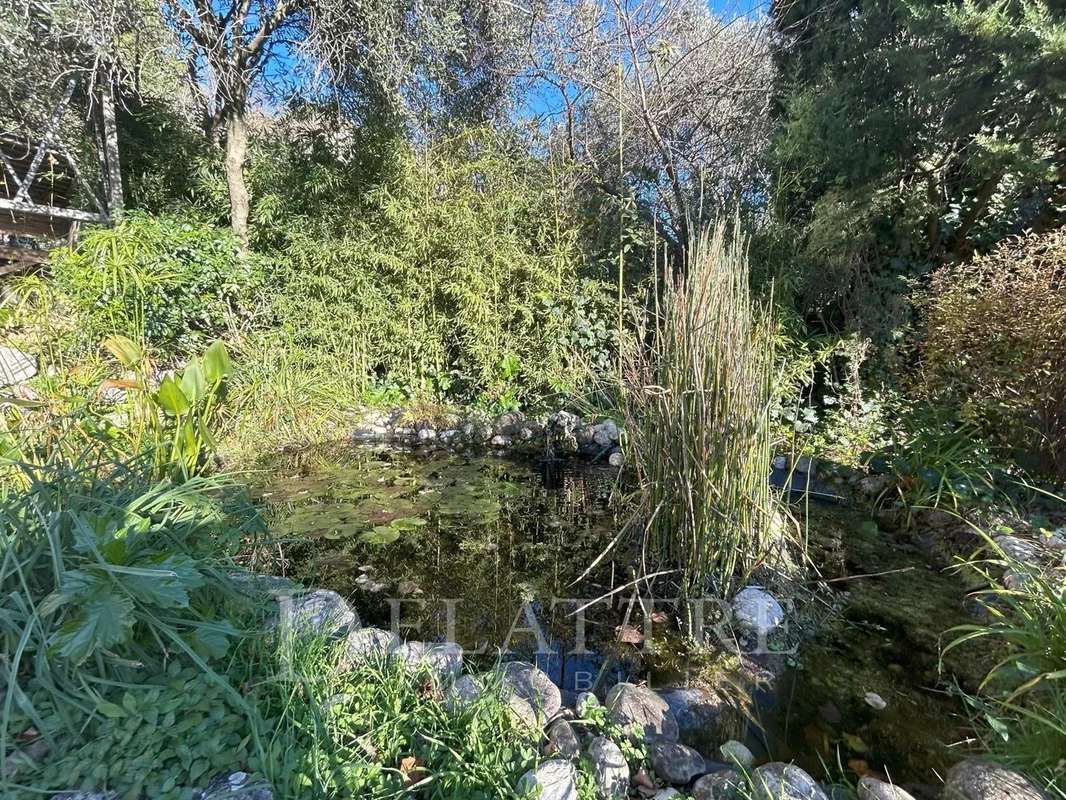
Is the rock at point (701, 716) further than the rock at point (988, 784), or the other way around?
the rock at point (701, 716)

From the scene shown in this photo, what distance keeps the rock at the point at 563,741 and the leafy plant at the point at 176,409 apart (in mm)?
1420

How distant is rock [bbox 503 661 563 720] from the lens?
4.21ft

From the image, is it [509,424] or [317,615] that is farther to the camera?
[509,424]

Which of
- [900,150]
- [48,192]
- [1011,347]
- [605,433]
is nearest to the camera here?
[1011,347]

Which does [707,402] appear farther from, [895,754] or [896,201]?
[896,201]

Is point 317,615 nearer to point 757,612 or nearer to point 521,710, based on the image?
point 521,710

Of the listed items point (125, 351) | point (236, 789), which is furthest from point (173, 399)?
point (236, 789)

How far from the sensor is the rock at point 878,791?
1074 mm

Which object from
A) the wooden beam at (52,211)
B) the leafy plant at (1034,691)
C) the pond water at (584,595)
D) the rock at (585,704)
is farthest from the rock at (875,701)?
the wooden beam at (52,211)

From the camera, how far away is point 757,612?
1.76m

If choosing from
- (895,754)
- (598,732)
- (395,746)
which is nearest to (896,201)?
(895,754)

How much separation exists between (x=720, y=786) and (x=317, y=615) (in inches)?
43.3

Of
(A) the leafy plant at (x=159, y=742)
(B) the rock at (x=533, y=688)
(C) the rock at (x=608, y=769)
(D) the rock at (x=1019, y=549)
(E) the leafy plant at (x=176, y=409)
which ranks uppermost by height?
(E) the leafy plant at (x=176, y=409)

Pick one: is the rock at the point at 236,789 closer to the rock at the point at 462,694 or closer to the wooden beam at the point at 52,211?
the rock at the point at 462,694
